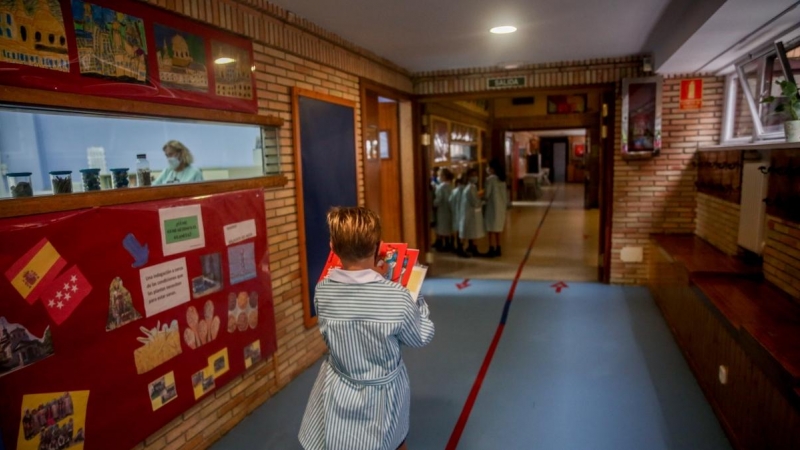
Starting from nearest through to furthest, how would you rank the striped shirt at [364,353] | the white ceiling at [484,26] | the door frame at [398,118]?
the striped shirt at [364,353], the white ceiling at [484,26], the door frame at [398,118]

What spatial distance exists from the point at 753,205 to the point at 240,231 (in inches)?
150

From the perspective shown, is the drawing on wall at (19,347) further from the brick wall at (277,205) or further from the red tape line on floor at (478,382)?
the red tape line on floor at (478,382)

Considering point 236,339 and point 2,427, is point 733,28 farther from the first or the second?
point 2,427

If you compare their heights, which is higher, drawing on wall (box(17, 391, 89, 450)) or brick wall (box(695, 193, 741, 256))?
brick wall (box(695, 193, 741, 256))

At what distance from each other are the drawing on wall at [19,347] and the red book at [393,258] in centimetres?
143

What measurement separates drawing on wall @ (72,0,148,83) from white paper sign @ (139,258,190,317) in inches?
38.4

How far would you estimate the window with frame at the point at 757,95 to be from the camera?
4.17 metres

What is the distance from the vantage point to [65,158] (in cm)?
345

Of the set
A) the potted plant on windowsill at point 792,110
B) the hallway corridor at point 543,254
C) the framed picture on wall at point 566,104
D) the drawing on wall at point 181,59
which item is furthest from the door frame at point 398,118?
the framed picture on wall at point 566,104

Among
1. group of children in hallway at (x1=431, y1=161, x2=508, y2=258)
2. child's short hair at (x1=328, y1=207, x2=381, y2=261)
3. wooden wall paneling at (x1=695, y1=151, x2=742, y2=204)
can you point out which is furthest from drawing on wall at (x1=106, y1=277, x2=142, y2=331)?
group of children in hallway at (x1=431, y1=161, x2=508, y2=258)

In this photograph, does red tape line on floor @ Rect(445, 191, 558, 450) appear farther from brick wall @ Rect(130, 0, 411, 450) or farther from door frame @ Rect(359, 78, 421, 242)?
door frame @ Rect(359, 78, 421, 242)

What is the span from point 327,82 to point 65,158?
2.13 m

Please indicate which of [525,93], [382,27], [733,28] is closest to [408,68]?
[525,93]

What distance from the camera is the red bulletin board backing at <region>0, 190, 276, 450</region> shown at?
2004 millimetres
